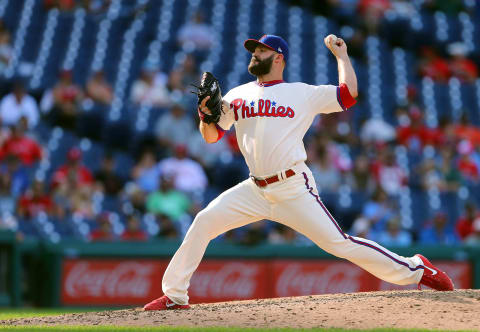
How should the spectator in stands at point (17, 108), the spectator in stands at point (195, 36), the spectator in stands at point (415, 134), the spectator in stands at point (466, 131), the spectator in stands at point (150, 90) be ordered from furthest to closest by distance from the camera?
the spectator in stands at point (195, 36)
the spectator in stands at point (466, 131)
the spectator in stands at point (415, 134)
the spectator in stands at point (150, 90)
the spectator in stands at point (17, 108)

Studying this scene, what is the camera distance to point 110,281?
33.4 feet

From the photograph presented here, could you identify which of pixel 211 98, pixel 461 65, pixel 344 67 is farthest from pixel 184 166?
pixel 461 65

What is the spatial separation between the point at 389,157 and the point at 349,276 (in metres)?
2.70

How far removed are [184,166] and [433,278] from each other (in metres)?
5.78

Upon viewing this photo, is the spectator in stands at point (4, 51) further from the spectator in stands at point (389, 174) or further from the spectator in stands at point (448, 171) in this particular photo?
the spectator in stands at point (448, 171)

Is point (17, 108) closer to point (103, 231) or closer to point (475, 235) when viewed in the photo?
point (103, 231)

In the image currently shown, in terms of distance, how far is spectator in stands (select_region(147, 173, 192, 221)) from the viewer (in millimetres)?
11172

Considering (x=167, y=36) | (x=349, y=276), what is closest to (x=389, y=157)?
(x=349, y=276)

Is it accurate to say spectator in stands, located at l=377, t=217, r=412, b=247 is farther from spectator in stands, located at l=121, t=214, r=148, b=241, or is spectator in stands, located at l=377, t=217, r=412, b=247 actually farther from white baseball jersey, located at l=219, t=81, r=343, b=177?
white baseball jersey, located at l=219, t=81, r=343, b=177

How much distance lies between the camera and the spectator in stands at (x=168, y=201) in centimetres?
1117

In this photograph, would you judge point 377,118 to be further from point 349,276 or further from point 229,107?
point 229,107

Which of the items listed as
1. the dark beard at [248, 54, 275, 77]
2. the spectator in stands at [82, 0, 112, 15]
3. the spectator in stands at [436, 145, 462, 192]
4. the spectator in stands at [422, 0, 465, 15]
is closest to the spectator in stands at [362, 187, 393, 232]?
the spectator in stands at [436, 145, 462, 192]

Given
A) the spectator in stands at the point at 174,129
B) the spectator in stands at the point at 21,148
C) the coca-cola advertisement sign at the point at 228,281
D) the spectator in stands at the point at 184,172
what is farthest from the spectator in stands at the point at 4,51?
the coca-cola advertisement sign at the point at 228,281

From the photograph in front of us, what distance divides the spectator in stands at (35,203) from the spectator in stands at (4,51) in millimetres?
3152
